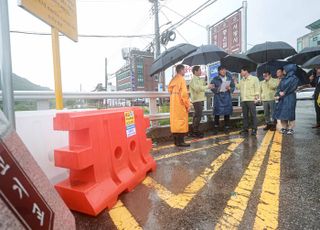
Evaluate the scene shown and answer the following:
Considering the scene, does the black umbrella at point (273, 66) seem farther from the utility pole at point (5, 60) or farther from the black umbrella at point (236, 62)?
the utility pole at point (5, 60)

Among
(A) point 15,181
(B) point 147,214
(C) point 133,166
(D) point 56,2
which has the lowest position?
(B) point 147,214

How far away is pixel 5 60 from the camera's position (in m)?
1.91

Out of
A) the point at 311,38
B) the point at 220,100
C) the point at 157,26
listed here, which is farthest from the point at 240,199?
the point at 311,38

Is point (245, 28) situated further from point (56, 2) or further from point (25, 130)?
point (25, 130)

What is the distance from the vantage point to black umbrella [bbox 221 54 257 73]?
738 centimetres

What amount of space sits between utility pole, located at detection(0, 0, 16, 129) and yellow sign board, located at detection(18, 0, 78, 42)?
1.32 ft

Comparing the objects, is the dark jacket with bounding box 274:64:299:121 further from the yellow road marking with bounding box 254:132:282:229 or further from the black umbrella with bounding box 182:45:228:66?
the yellow road marking with bounding box 254:132:282:229

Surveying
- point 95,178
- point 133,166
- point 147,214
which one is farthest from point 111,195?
point 133,166

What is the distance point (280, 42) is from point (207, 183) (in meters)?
5.64

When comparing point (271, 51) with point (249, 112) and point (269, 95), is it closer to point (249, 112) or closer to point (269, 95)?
point (269, 95)

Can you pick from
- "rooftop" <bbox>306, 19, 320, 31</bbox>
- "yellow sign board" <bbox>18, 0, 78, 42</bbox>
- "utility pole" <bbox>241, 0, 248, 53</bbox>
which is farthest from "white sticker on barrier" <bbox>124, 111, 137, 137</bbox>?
"rooftop" <bbox>306, 19, 320, 31</bbox>

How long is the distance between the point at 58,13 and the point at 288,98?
5.97 metres

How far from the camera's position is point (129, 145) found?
321cm

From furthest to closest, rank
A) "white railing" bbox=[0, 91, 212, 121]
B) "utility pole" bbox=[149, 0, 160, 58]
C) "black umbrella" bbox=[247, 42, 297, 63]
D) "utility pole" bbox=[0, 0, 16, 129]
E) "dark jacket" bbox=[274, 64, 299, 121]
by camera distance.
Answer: "utility pole" bbox=[149, 0, 160, 58], "black umbrella" bbox=[247, 42, 297, 63], "dark jacket" bbox=[274, 64, 299, 121], "white railing" bbox=[0, 91, 212, 121], "utility pole" bbox=[0, 0, 16, 129]
